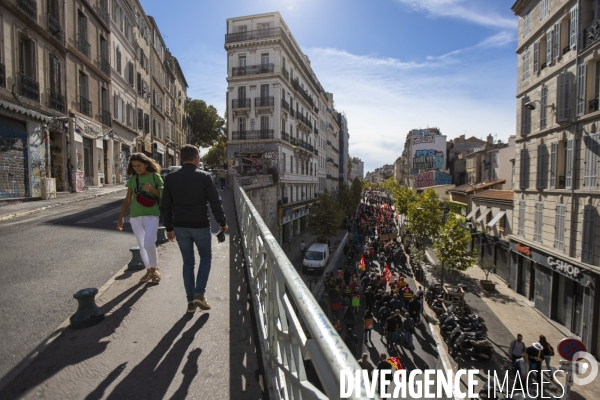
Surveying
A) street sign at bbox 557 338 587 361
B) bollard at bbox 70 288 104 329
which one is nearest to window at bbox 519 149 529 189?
street sign at bbox 557 338 587 361

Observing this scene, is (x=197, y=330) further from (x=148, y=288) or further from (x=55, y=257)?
(x=55, y=257)

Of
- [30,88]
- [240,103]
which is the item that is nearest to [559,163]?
[30,88]

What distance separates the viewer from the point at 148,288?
4520 millimetres

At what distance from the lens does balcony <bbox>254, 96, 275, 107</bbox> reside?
30486 millimetres

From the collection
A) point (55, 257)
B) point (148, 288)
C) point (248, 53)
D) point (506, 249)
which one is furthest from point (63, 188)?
point (506, 249)

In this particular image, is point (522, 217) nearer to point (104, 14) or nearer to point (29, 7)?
point (29, 7)

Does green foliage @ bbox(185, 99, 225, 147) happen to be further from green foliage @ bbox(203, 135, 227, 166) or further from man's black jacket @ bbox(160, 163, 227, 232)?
man's black jacket @ bbox(160, 163, 227, 232)

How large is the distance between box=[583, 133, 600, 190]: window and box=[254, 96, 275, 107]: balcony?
Answer: 2260 centimetres

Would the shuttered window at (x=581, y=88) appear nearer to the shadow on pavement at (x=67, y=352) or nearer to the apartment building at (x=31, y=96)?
the shadow on pavement at (x=67, y=352)

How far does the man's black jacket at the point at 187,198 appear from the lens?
366cm

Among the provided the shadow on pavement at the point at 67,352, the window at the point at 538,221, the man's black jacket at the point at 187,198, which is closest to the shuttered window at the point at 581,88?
the window at the point at 538,221

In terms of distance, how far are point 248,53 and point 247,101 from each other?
4.26m

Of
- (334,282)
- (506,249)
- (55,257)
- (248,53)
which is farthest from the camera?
(248,53)

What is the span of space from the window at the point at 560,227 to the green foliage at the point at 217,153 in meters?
49.6
